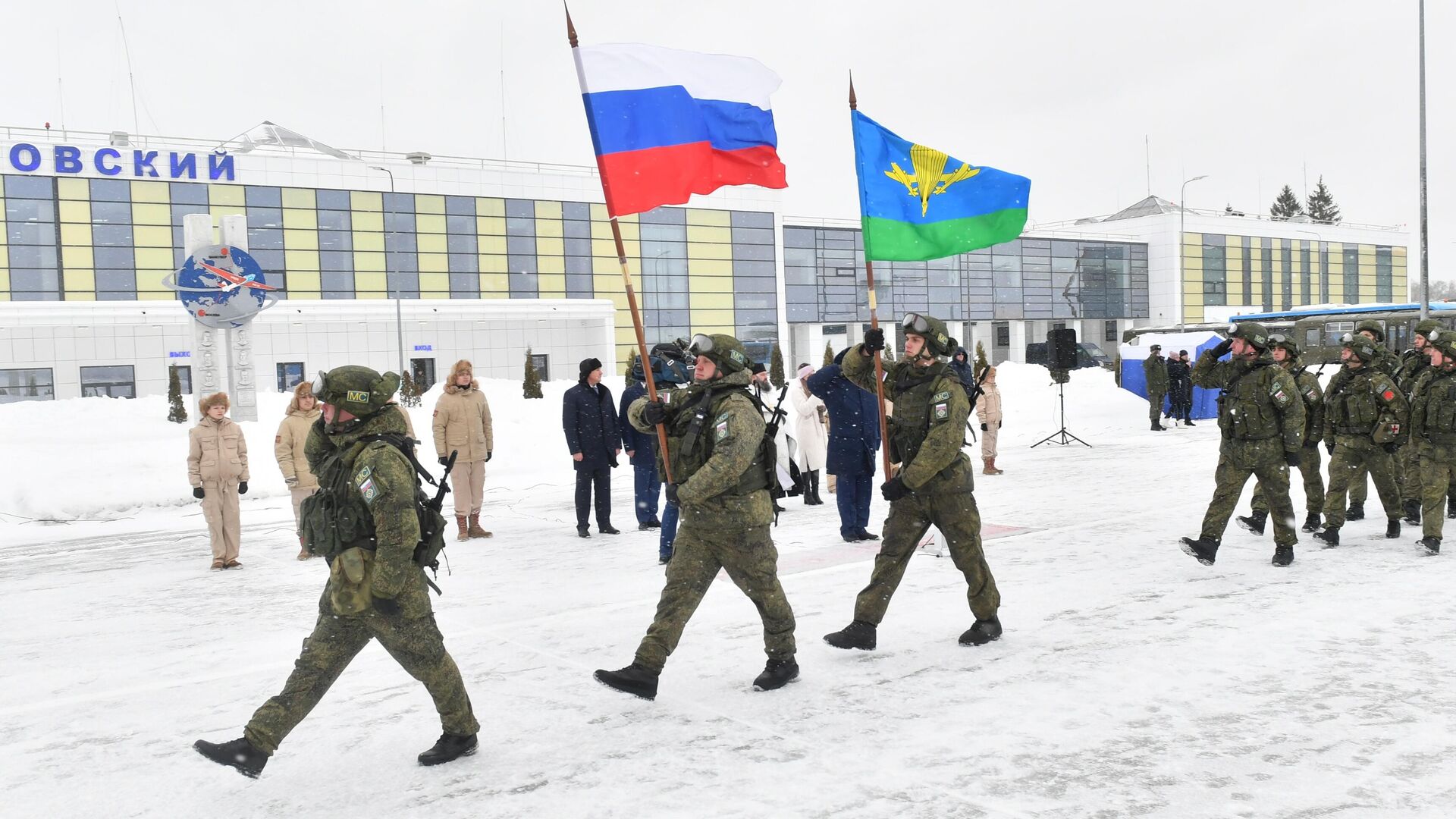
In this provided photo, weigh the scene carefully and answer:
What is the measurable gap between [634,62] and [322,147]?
46352 millimetres

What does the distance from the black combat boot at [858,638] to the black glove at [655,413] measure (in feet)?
5.38

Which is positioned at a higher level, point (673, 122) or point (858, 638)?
point (673, 122)

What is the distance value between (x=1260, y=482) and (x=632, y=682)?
17.8 ft

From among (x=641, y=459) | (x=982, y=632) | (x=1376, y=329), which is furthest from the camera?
(x=641, y=459)

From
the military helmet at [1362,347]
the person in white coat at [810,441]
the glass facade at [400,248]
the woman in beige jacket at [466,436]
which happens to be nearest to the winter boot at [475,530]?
the woman in beige jacket at [466,436]

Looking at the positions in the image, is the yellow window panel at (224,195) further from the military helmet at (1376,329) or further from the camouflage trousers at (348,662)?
the camouflage trousers at (348,662)

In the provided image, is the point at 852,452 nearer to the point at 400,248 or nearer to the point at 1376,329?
the point at 1376,329

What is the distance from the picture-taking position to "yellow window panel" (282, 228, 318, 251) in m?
46.1

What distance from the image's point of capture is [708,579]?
5.27m

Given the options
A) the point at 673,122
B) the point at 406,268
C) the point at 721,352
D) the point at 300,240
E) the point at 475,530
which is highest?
the point at 300,240

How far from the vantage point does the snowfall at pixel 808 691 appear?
13.3 ft

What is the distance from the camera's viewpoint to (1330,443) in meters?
A: 9.58


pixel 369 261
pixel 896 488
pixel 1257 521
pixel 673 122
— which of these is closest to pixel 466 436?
pixel 673 122

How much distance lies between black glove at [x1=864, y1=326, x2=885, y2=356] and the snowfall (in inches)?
66.8
